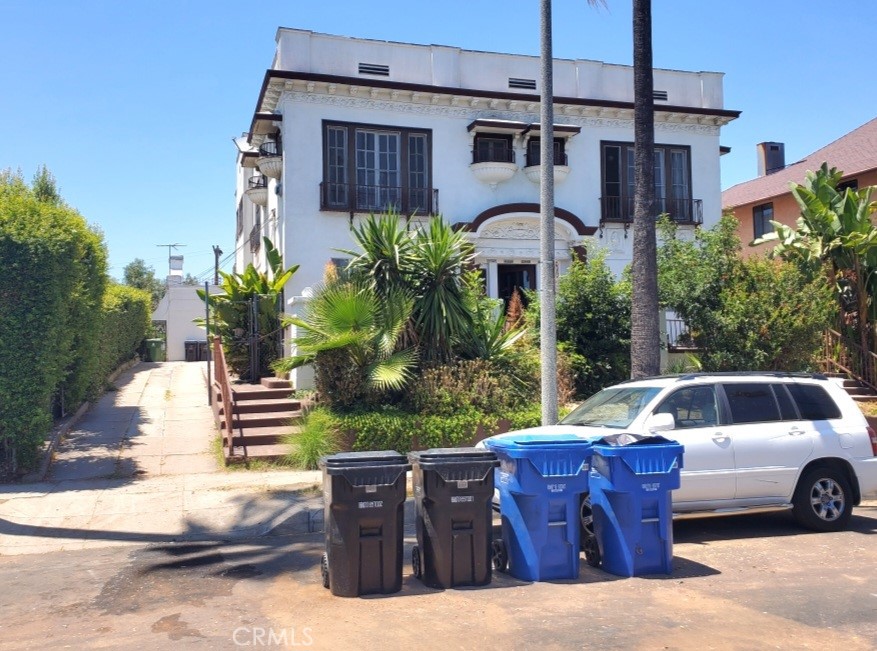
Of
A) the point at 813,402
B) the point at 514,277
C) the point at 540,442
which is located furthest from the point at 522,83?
the point at 540,442

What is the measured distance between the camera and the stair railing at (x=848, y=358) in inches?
715

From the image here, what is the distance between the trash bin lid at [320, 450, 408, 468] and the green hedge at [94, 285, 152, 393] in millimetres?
10920

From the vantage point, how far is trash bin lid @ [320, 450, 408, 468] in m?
6.71

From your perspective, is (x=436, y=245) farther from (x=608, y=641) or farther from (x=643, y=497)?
(x=608, y=641)

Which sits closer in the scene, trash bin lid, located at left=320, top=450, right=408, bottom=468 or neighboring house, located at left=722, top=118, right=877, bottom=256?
trash bin lid, located at left=320, top=450, right=408, bottom=468

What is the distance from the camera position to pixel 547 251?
10758mm

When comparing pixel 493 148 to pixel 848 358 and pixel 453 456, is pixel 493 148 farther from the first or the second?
pixel 453 456

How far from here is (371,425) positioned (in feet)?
40.0

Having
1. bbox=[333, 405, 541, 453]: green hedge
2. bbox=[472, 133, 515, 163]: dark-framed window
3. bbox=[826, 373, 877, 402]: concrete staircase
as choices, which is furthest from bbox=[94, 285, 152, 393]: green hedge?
bbox=[826, 373, 877, 402]: concrete staircase

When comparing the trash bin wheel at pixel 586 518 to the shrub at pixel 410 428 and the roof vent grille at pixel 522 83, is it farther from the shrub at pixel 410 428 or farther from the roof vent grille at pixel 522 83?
the roof vent grille at pixel 522 83

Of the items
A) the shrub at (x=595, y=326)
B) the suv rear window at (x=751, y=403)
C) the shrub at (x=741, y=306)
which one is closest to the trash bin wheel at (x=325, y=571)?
the suv rear window at (x=751, y=403)

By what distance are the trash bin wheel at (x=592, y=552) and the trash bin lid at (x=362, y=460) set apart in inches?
81.0

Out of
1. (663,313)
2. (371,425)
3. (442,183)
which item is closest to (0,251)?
(371,425)

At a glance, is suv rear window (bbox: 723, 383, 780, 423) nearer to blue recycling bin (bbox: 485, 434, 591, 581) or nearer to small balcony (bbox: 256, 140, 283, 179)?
blue recycling bin (bbox: 485, 434, 591, 581)
